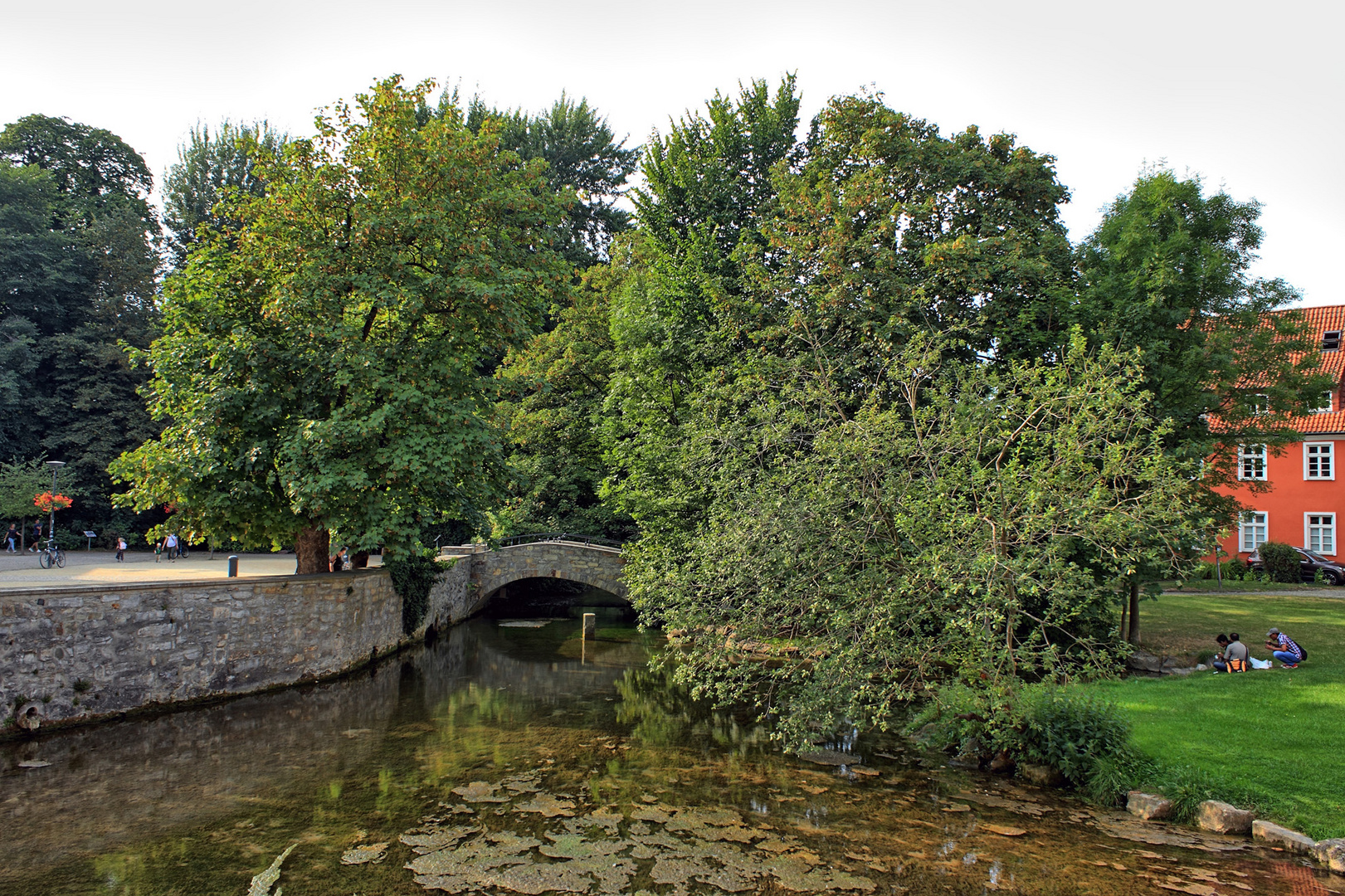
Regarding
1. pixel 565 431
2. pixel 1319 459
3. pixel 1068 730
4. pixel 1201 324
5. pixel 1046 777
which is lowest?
pixel 1046 777

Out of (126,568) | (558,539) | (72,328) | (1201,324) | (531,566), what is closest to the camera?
(1201,324)

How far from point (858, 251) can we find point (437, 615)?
1551cm

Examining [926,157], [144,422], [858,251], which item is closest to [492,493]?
[858,251]

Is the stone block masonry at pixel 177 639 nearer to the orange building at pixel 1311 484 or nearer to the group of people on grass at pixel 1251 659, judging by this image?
the group of people on grass at pixel 1251 659

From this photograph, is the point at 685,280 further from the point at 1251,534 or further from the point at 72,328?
the point at 72,328

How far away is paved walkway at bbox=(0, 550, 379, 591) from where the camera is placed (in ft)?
56.2

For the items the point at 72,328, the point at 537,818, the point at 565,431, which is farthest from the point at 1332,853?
the point at 72,328

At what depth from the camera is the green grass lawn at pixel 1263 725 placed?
8.91 metres

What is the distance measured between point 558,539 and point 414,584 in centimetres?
752

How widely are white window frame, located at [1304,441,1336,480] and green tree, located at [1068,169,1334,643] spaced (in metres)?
16.3

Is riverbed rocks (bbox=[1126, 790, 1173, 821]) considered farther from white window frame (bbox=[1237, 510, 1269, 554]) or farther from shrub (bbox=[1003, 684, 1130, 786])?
white window frame (bbox=[1237, 510, 1269, 554])

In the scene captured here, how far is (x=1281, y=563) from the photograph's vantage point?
27.8m

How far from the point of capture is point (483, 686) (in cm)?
1678

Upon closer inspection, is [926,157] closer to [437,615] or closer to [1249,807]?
[1249,807]
